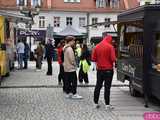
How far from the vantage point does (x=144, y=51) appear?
1426cm

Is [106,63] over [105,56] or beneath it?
beneath

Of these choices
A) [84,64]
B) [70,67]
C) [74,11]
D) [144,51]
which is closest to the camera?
[144,51]

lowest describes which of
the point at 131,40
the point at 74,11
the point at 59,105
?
the point at 59,105

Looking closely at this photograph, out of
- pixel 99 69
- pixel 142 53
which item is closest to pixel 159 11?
pixel 142 53

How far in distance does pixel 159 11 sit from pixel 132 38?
2532 mm

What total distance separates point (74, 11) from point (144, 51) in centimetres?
5927

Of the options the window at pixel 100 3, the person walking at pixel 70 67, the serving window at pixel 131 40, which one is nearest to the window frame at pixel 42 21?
the window at pixel 100 3

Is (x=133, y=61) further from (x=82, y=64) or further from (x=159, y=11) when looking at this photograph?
(x=82, y=64)

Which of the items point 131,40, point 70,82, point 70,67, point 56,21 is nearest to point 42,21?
point 56,21

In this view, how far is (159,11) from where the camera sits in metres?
14.0

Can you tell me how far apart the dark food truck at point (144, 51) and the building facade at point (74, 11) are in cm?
5501

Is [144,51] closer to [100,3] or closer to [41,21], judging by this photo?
[41,21]

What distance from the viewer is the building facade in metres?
71.8

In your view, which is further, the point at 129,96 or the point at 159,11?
the point at 129,96
